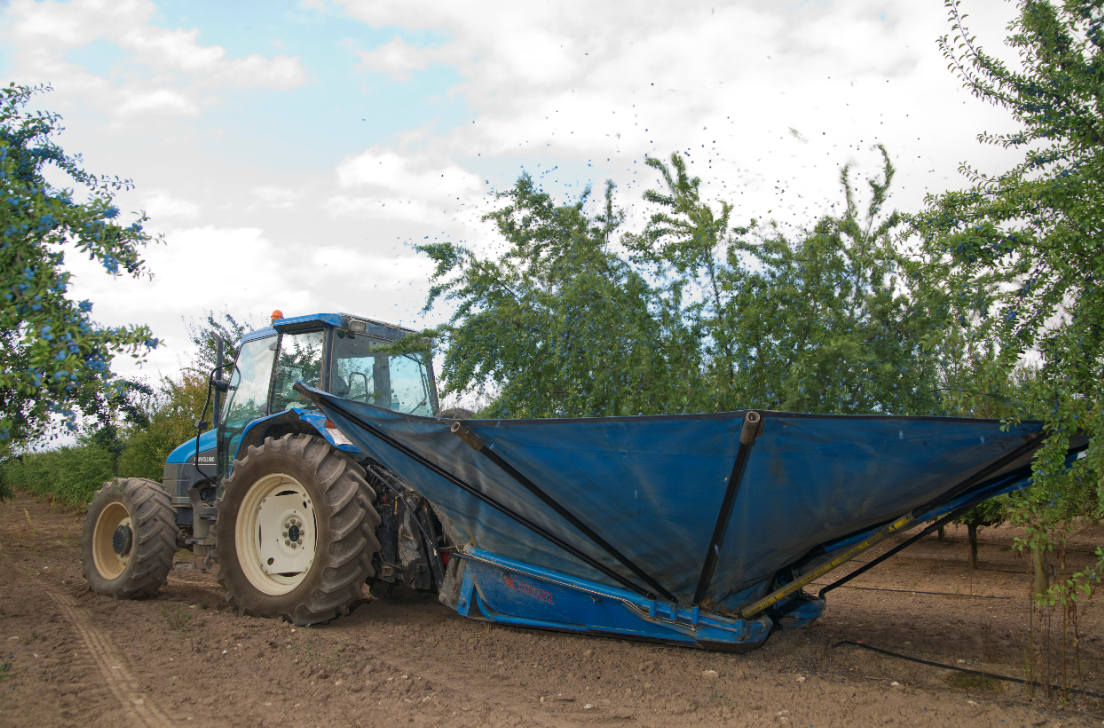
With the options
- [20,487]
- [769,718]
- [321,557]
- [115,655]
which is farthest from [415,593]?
[20,487]

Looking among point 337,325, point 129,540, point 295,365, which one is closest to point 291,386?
point 295,365

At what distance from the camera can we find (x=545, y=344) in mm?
5934

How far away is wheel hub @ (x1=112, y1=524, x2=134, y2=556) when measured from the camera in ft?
20.4

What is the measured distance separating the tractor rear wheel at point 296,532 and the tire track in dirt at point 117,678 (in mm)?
886

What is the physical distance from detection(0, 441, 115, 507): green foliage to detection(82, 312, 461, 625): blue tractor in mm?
9343

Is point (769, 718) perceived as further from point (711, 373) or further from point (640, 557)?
point (711, 373)

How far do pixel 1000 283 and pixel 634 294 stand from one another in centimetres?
273

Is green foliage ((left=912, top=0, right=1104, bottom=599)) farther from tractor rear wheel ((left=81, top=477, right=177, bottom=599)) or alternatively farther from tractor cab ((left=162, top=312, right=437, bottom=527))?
tractor rear wheel ((left=81, top=477, right=177, bottom=599))

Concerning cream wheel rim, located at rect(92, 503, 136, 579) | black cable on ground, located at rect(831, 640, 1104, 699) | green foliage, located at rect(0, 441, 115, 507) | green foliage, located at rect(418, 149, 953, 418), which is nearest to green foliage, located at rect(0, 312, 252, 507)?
green foliage, located at rect(0, 441, 115, 507)

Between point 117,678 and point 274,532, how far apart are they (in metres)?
1.54

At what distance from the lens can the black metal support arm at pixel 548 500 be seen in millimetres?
3230

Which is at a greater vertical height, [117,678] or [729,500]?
[729,500]

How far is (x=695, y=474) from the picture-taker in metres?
2.89

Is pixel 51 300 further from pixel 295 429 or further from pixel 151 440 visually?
pixel 151 440
